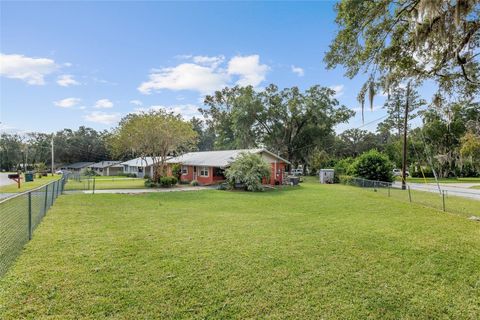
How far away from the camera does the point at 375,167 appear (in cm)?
2330

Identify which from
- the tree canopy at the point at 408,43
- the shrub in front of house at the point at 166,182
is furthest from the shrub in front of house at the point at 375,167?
the tree canopy at the point at 408,43

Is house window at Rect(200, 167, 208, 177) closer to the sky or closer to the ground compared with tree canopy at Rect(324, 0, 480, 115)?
closer to the ground

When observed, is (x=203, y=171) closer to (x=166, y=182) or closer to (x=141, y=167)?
(x=166, y=182)

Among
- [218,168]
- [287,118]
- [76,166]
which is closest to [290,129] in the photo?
[287,118]

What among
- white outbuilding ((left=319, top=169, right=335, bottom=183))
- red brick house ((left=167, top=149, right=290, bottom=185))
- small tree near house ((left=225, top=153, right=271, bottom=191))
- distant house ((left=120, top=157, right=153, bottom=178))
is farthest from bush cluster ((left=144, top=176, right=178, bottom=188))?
white outbuilding ((left=319, top=169, right=335, bottom=183))

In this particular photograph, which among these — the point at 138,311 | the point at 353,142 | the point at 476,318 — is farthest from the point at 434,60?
the point at 353,142

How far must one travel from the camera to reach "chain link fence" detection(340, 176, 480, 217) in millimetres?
11062

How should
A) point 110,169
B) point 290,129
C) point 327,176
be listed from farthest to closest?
point 110,169 → point 290,129 → point 327,176

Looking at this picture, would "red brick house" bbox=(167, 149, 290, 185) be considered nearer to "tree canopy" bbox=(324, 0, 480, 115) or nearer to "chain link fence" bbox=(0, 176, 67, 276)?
"chain link fence" bbox=(0, 176, 67, 276)

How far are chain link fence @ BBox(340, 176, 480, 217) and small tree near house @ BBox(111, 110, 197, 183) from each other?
47.9 feet

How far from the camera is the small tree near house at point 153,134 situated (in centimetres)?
2066

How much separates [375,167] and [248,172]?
481 inches

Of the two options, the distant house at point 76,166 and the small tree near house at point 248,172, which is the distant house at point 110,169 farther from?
the small tree near house at point 248,172

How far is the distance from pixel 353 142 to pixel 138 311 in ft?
185
